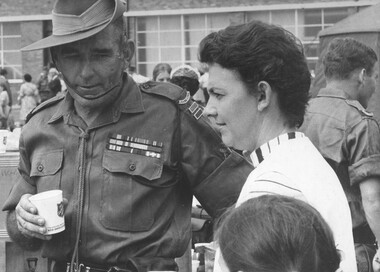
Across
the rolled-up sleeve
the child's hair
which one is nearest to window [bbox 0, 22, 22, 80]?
the rolled-up sleeve

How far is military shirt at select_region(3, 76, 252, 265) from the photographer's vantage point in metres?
3.77

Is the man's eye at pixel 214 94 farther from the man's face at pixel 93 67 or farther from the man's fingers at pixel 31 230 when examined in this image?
the man's fingers at pixel 31 230

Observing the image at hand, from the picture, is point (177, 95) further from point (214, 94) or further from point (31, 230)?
point (214, 94)

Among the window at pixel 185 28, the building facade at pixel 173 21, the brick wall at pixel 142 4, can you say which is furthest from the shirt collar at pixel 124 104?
the brick wall at pixel 142 4

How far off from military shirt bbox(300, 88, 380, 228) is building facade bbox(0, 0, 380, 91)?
84.4 feet

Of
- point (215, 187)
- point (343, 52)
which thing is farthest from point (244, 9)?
point (215, 187)

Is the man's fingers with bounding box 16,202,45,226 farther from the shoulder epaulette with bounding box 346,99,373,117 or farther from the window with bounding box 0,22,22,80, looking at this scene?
the window with bounding box 0,22,22,80

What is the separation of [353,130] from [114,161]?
217cm

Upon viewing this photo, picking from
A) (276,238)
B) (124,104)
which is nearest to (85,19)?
(124,104)

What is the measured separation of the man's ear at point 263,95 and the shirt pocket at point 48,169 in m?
1.16

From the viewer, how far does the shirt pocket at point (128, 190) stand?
12.3 ft

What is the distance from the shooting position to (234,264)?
220 centimetres

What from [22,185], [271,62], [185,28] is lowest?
[185,28]

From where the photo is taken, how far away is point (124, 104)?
391 cm
